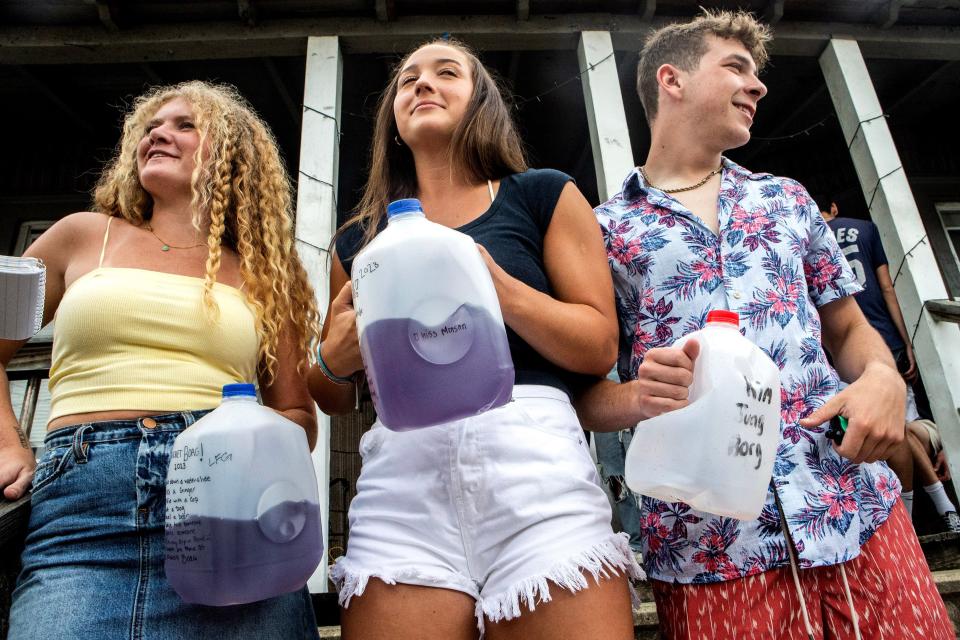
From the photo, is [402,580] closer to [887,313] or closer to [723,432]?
[723,432]

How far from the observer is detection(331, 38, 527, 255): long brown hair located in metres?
1.53

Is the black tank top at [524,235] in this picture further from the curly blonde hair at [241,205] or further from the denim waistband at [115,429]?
the denim waistband at [115,429]

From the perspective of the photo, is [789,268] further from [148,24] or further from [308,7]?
[148,24]

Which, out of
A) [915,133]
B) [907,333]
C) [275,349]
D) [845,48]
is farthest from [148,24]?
[915,133]

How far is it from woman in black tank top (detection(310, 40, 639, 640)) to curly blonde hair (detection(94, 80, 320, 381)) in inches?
8.4

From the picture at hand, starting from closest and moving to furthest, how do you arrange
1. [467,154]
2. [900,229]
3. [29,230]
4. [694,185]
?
1. [467,154]
2. [694,185]
3. [900,229]
4. [29,230]

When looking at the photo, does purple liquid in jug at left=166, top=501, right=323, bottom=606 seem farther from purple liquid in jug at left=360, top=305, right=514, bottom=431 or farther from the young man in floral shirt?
the young man in floral shirt

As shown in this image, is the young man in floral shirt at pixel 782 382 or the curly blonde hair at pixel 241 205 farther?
the curly blonde hair at pixel 241 205

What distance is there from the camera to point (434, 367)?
3.41 ft

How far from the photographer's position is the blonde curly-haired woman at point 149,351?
45.8 inches

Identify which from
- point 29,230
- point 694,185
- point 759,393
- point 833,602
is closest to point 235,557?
point 759,393

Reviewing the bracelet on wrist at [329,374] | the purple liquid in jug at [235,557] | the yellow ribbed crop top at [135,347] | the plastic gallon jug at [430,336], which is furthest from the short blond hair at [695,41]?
the purple liquid in jug at [235,557]

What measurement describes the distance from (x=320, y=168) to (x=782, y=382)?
302cm

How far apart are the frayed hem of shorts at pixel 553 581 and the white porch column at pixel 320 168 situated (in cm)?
215
